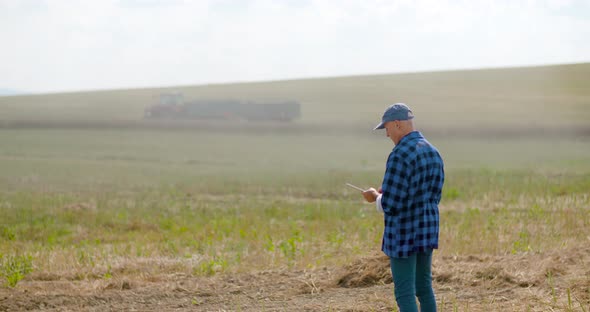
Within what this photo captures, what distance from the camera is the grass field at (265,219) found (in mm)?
7707

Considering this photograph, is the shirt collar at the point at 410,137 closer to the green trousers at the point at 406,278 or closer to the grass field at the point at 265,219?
the green trousers at the point at 406,278

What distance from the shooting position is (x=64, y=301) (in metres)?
7.57

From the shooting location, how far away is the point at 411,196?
515 centimetres

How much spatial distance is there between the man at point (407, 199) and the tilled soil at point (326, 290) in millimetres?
1582

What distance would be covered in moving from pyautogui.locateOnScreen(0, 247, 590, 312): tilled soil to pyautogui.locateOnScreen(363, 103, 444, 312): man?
1582mm

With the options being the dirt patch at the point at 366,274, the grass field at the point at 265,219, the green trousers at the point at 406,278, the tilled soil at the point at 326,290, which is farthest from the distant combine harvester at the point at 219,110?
the green trousers at the point at 406,278

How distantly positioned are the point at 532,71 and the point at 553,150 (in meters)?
26.0

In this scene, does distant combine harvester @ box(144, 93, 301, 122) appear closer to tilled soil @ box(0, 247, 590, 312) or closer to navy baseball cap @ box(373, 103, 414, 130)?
tilled soil @ box(0, 247, 590, 312)

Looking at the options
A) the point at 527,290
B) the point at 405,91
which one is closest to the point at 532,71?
the point at 405,91

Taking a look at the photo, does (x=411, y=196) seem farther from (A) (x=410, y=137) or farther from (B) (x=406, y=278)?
(B) (x=406, y=278)

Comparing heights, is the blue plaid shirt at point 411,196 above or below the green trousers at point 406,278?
above

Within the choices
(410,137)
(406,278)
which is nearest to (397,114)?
(410,137)

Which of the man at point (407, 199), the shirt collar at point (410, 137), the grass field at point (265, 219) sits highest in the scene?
the shirt collar at point (410, 137)

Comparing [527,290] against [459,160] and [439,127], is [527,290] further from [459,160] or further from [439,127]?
[439,127]
